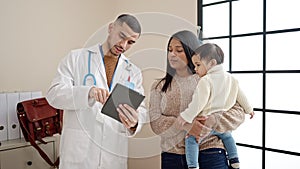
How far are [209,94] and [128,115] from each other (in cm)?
36

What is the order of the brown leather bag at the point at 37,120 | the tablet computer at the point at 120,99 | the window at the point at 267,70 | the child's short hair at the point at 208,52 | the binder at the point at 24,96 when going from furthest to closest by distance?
the binder at the point at 24,96, the brown leather bag at the point at 37,120, the window at the point at 267,70, the child's short hair at the point at 208,52, the tablet computer at the point at 120,99

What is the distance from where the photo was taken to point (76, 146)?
1.33 m

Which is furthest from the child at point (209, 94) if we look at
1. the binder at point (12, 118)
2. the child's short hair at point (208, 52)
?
the binder at point (12, 118)

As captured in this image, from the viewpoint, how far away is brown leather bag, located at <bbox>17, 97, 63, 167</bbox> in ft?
6.16

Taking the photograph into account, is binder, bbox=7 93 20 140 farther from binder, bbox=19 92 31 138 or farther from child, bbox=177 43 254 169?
child, bbox=177 43 254 169

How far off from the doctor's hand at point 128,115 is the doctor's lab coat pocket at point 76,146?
26 cm

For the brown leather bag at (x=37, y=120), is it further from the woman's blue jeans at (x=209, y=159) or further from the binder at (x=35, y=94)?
the woman's blue jeans at (x=209, y=159)

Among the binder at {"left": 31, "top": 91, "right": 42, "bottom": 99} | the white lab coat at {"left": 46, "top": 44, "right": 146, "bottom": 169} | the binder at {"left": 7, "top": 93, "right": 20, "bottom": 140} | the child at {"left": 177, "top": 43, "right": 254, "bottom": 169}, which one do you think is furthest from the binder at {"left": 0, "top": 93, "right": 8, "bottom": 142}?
the child at {"left": 177, "top": 43, "right": 254, "bottom": 169}

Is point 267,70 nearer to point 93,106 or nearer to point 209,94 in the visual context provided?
point 209,94

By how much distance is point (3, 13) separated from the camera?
2.01 meters

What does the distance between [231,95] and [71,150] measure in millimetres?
793

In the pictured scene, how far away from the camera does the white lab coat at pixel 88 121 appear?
1.30 m

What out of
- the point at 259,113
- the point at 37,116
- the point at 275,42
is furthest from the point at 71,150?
the point at 275,42

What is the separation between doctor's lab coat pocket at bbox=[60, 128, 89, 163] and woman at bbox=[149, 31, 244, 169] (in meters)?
0.34
